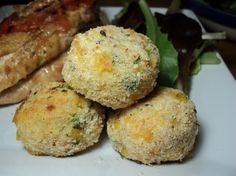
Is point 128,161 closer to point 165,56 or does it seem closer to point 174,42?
point 165,56

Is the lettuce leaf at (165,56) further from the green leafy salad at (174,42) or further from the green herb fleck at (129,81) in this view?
the green herb fleck at (129,81)

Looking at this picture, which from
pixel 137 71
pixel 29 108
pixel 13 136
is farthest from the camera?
pixel 13 136

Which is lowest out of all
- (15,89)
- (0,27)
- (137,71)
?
(15,89)

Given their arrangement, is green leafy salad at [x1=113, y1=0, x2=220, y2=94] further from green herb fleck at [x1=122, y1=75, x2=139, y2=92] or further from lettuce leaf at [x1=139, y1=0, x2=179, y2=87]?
green herb fleck at [x1=122, y1=75, x2=139, y2=92]

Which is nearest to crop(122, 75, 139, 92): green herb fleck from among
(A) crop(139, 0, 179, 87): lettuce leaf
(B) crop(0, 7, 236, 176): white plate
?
(B) crop(0, 7, 236, 176): white plate

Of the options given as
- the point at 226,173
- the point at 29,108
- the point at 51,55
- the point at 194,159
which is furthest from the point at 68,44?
the point at 226,173

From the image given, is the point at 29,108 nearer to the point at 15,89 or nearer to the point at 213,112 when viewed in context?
the point at 15,89

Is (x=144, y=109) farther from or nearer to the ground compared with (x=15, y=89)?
farther from the ground

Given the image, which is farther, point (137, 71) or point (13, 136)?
point (13, 136)
